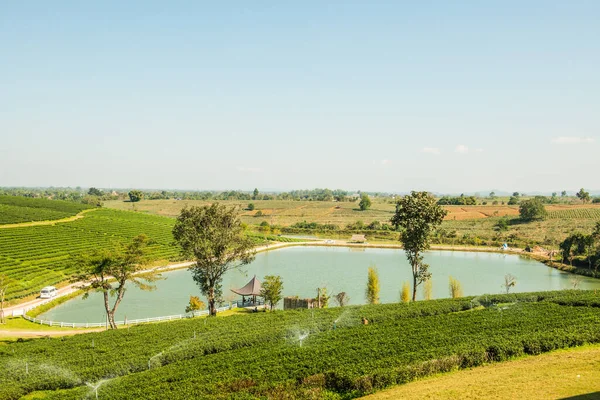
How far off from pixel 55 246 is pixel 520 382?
208 feet

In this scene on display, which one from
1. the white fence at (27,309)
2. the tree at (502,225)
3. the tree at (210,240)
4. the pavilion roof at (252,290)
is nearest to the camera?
the tree at (210,240)

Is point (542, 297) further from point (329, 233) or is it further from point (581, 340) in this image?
point (329, 233)

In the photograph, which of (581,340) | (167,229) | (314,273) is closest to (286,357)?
(581,340)

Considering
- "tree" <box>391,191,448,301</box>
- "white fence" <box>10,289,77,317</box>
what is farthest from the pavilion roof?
"white fence" <box>10,289,77,317</box>

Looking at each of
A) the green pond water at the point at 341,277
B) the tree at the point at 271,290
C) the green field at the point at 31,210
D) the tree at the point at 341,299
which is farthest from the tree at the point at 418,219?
the green field at the point at 31,210

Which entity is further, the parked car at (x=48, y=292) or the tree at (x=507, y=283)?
the tree at (x=507, y=283)

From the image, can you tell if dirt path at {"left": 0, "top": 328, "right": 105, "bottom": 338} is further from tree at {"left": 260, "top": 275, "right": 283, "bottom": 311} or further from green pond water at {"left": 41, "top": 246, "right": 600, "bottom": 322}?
tree at {"left": 260, "top": 275, "right": 283, "bottom": 311}

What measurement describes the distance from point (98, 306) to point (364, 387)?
36.4 metres

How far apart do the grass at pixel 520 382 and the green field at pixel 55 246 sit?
95.7ft

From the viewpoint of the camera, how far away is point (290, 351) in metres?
24.3

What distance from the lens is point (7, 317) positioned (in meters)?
39.2

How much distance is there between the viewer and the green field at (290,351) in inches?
784

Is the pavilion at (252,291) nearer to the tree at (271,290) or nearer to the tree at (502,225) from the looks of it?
the tree at (271,290)

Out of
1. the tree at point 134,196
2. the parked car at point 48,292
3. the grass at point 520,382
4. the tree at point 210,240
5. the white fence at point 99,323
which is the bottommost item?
the white fence at point 99,323
